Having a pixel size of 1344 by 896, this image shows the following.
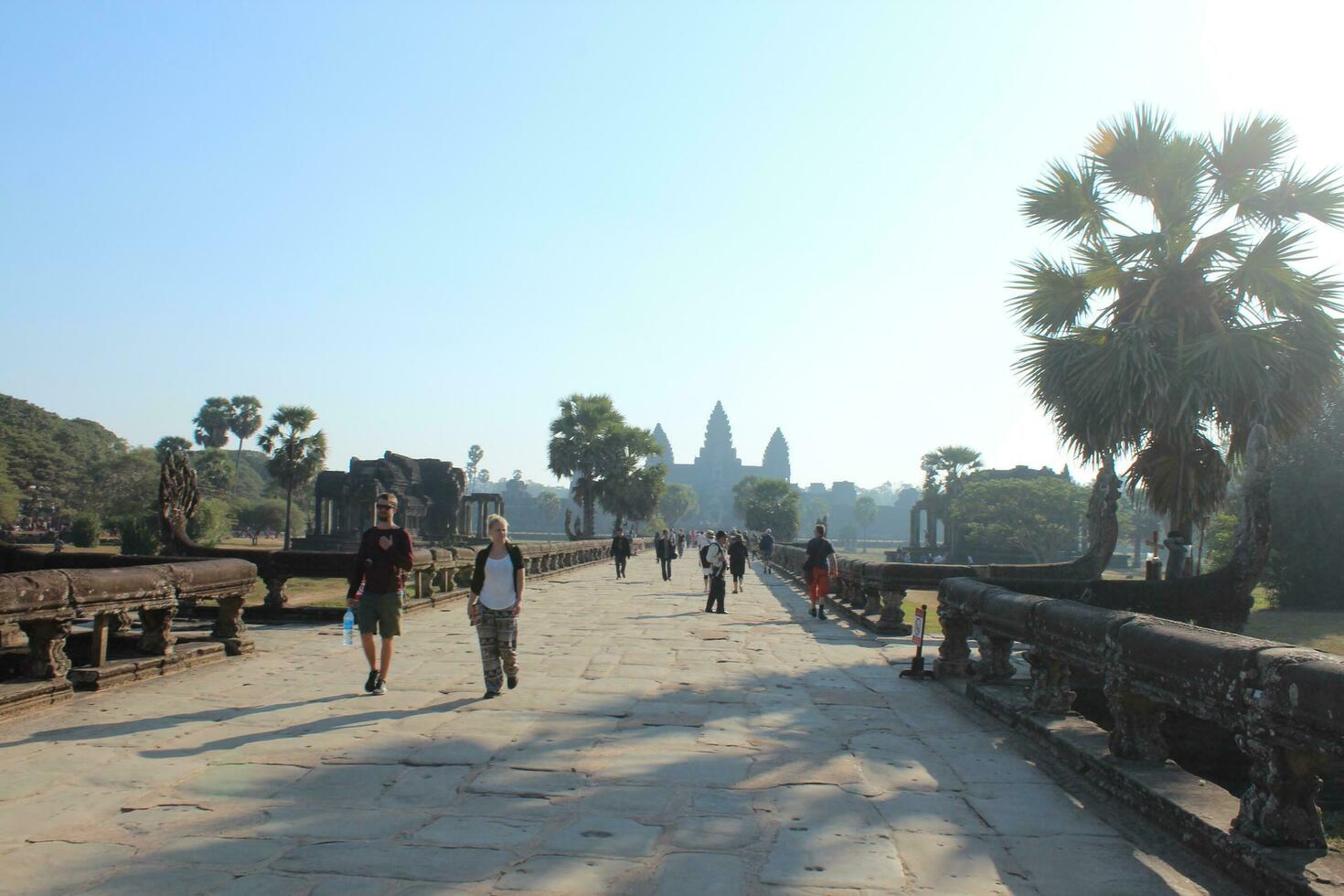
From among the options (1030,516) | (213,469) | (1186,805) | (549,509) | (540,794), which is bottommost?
(540,794)

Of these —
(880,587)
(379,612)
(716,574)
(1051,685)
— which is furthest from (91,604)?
(716,574)

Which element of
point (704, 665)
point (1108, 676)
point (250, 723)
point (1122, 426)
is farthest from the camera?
point (1122, 426)

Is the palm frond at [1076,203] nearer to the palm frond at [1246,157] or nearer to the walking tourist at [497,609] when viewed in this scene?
the palm frond at [1246,157]

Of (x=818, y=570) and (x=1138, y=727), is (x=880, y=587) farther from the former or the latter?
(x=1138, y=727)

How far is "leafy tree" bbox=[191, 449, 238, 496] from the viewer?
3250 inches

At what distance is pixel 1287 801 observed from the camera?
12.0 feet

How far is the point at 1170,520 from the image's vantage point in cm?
1477

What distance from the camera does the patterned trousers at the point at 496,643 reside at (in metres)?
7.73

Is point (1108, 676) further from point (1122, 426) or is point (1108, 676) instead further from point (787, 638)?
point (1122, 426)

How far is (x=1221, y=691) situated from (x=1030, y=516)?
67.5 meters

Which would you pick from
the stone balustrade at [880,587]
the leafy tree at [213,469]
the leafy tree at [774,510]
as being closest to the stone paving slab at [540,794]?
the stone balustrade at [880,587]

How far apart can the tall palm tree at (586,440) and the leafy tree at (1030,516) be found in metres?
27.8

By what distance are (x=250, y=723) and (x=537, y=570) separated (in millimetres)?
20691

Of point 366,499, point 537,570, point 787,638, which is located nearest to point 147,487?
point 366,499
